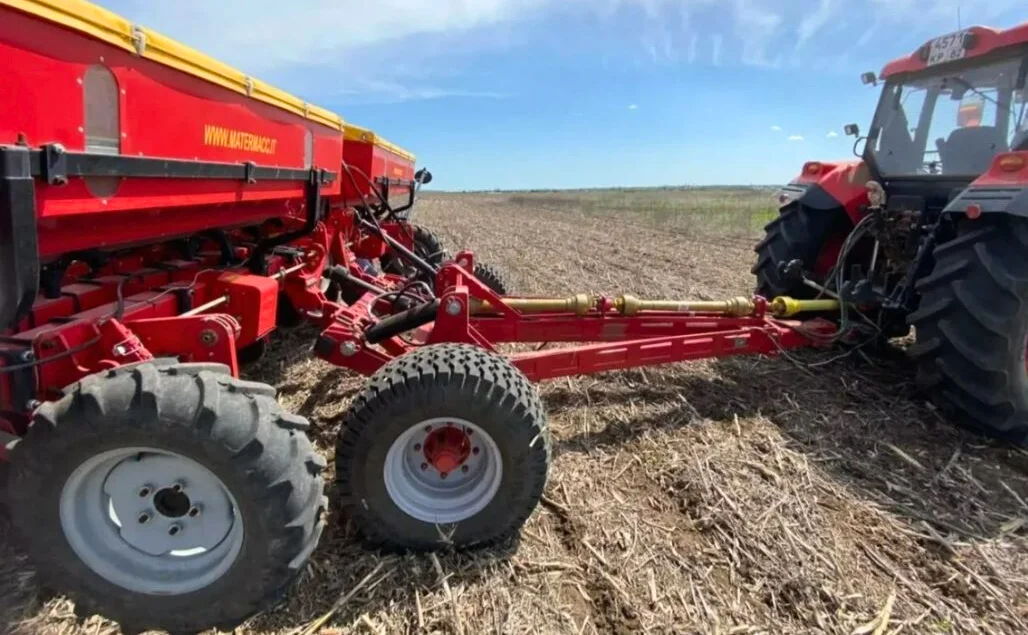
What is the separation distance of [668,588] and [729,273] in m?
8.02

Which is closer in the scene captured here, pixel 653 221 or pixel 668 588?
pixel 668 588

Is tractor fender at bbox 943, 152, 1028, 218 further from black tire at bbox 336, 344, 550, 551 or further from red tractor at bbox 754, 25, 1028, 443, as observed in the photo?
black tire at bbox 336, 344, 550, 551

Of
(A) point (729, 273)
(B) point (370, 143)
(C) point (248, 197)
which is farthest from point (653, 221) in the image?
(C) point (248, 197)

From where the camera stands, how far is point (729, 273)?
9.80m

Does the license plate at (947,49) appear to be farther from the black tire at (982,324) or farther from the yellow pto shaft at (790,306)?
the yellow pto shaft at (790,306)

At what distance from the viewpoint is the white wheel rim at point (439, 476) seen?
2.56 metres

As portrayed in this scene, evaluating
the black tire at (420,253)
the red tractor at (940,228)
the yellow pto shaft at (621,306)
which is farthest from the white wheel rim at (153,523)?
the black tire at (420,253)

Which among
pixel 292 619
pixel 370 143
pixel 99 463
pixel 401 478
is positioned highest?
pixel 370 143

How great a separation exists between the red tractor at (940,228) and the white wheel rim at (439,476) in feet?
8.30

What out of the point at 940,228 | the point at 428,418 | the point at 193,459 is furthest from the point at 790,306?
the point at 193,459

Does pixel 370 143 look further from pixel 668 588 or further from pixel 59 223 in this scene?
pixel 668 588

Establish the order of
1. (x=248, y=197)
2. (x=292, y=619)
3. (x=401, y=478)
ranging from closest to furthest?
(x=292, y=619) → (x=401, y=478) → (x=248, y=197)

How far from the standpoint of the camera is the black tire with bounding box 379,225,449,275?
6438 mm

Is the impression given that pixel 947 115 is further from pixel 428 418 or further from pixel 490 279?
pixel 428 418
